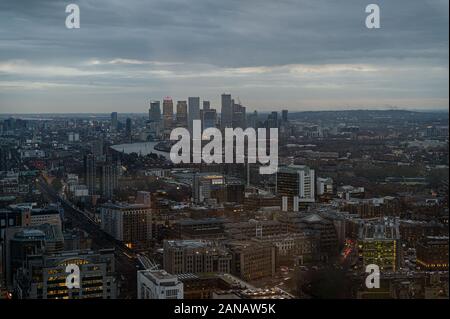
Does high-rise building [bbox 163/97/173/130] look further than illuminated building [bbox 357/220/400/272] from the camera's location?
Yes

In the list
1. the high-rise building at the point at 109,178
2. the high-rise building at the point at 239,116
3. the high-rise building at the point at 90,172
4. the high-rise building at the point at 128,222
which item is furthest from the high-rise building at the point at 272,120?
the high-rise building at the point at 90,172

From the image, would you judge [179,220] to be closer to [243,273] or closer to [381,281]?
[243,273]

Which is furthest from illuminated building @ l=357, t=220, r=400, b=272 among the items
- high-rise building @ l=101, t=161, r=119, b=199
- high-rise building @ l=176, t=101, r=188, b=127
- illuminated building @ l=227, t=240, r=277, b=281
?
high-rise building @ l=101, t=161, r=119, b=199

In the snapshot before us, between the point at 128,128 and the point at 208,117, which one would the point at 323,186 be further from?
the point at 128,128

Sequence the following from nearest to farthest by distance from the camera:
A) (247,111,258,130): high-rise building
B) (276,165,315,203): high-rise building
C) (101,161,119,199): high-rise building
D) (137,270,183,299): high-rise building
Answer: (137,270,183,299): high-rise building
(247,111,258,130): high-rise building
(101,161,119,199): high-rise building
(276,165,315,203): high-rise building

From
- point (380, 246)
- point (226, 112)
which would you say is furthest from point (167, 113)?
point (380, 246)

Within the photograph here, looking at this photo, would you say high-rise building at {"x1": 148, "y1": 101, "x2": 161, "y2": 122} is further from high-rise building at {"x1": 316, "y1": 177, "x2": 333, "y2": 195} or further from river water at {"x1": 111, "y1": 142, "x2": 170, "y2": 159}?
high-rise building at {"x1": 316, "y1": 177, "x2": 333, "y2": 195}
